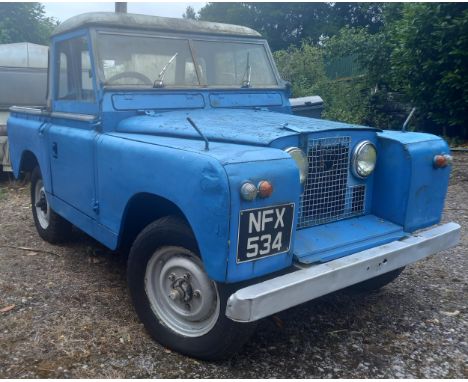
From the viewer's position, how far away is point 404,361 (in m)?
3.02

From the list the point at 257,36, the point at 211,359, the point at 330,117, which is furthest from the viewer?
the point at 330,117

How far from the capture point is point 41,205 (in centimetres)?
516

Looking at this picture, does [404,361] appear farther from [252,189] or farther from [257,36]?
[257,36]

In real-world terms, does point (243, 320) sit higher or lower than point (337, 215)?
lower

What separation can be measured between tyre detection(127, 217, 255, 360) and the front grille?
709 millimetres

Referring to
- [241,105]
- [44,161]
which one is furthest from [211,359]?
[44,161]

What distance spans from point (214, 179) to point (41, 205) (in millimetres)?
3296

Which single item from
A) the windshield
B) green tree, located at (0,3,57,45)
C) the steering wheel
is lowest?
the steering wheel

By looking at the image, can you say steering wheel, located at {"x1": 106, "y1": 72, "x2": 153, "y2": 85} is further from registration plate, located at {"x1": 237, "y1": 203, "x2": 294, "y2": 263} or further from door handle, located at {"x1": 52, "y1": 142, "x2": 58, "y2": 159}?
registration plate, located at {"x1": 237, "y1": 203, "x2": 294, "y2": 263}

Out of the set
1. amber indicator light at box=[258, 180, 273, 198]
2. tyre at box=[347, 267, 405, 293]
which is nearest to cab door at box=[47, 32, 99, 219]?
amber indicator light at box=[258, 180, 273, 198]

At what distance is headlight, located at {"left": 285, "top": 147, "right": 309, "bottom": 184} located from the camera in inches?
115

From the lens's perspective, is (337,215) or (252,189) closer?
(252,189)

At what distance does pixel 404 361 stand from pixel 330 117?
31.9 feet

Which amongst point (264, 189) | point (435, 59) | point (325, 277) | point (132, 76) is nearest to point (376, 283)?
point (325, 277)
